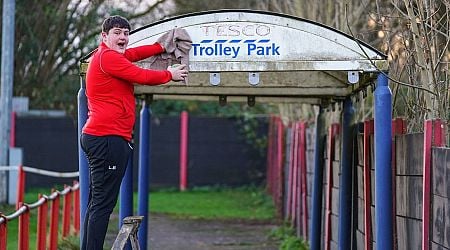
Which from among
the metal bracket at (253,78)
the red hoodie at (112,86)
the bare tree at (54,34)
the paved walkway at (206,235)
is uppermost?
the bare tree at (54,34)

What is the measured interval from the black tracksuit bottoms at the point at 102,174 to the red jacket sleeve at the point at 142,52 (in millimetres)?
700

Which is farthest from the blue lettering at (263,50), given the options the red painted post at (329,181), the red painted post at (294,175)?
the red painted post at (294,175)

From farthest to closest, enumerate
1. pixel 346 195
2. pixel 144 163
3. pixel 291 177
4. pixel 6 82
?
pixel 6 82 < pixel 291 177 < pixel 144 163 < pixel 346 195

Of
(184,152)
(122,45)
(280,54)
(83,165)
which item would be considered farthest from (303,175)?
(184,152)

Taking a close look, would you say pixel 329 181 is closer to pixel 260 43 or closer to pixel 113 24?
pixel 260 43

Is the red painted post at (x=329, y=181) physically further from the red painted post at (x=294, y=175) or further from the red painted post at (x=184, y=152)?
the red painted post at (x=184, y=152)

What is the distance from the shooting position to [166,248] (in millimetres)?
13875

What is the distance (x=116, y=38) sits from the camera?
7074 mm

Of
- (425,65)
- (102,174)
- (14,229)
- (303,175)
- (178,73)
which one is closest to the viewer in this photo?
(102,174)

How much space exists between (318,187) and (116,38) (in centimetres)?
561

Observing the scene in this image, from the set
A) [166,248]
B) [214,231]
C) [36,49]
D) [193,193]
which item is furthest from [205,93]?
[193,193]

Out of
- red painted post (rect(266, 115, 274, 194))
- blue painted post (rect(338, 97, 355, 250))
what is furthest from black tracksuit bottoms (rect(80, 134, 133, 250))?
red painted post (rect(266, 115, 274, 194))

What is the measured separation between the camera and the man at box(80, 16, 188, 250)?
6.98 meters

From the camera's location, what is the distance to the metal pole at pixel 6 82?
1681 centimetres
